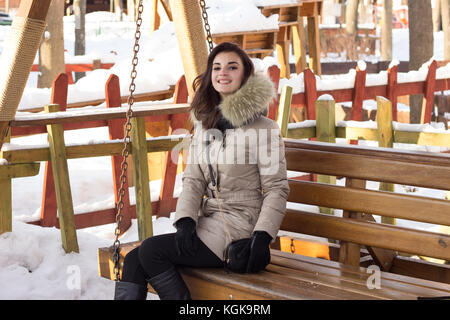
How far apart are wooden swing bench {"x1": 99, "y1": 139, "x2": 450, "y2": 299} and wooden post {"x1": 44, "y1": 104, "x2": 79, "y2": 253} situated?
1.30m

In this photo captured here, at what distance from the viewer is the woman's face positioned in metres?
3.27

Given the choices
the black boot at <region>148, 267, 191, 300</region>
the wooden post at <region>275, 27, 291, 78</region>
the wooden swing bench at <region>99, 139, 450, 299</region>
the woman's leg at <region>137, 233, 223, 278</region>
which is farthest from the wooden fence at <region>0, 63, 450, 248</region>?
the wooden post at <region>275, 27, 291, 78</region>

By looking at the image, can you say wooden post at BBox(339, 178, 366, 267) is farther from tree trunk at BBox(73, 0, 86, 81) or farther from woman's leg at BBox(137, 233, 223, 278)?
tree trunk at BBox(73, 0, 86, 81)

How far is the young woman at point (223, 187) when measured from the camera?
3.03 meters

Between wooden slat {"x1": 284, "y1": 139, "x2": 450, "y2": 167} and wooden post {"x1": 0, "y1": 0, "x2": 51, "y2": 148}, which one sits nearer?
wooden slat {"x1": 284, "y1": 139, "x2": 450, "y2": 167}

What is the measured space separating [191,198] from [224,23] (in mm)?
7079

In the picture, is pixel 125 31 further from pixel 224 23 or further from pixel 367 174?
pixel 367 174

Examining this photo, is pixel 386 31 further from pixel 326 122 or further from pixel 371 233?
pixel 371 233

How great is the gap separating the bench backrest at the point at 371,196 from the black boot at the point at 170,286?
811 mm

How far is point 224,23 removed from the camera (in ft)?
32.7

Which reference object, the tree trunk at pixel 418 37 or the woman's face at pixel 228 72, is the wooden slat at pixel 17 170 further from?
the tree trunk at pixel 418 37
